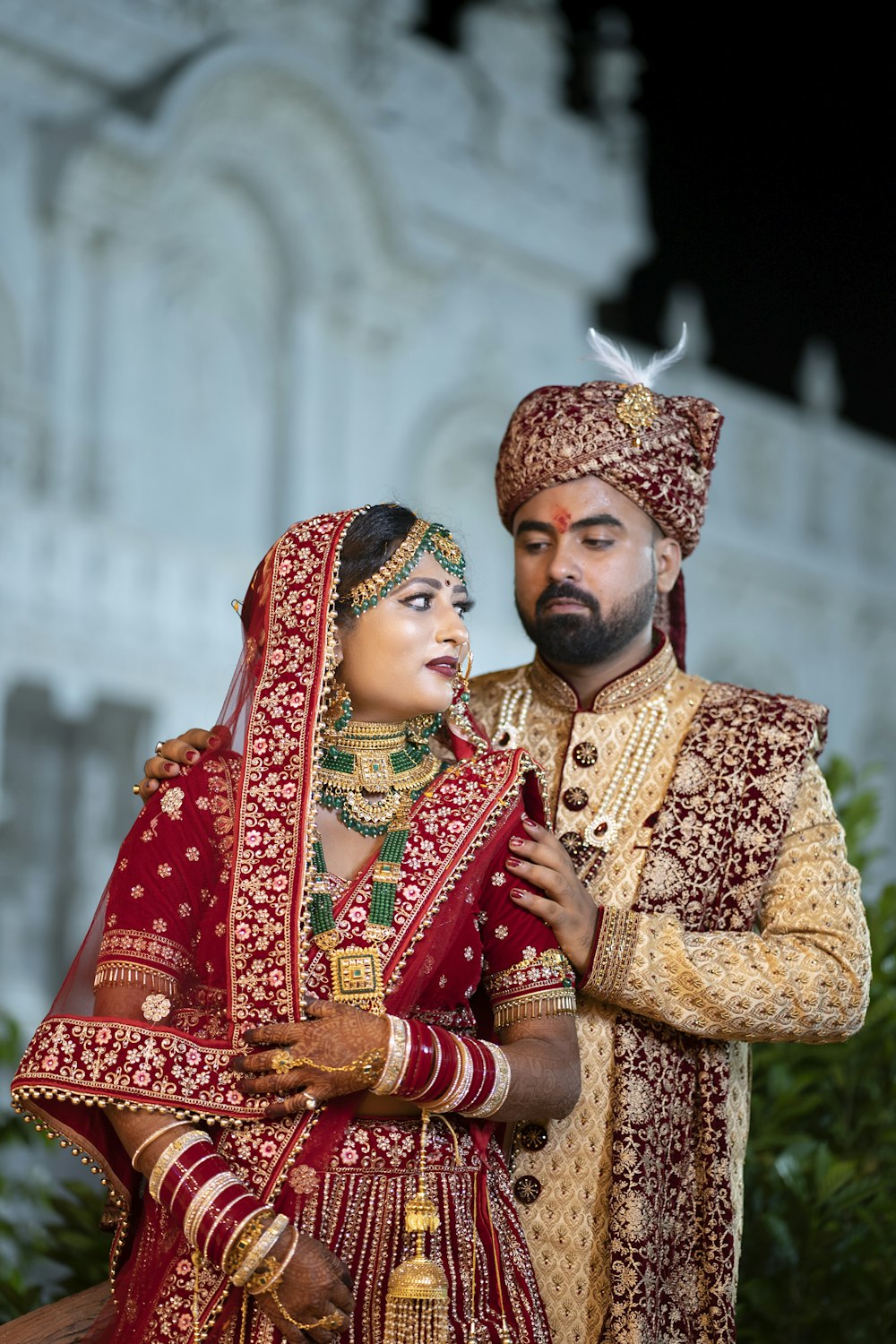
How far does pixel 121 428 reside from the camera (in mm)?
8062

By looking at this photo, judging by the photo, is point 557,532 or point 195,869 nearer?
point 195,869

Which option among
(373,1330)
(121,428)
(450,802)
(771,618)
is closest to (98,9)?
(121,428)

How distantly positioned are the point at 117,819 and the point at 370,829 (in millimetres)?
5735

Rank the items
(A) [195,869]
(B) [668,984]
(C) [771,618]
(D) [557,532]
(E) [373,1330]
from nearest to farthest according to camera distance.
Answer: (E) [373,1330], (A) [195,869], (B) [668,984], (D) [557,532], (C) [771,618]

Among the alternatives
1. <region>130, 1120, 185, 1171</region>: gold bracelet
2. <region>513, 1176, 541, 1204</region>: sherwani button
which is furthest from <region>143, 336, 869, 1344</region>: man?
<region>130, 1120, 185, 1171</region>: gold bracelet

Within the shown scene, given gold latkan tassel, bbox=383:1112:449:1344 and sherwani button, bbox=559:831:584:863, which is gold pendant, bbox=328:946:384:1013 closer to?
gold latkan tassel, bbox=383:1112:449:1344

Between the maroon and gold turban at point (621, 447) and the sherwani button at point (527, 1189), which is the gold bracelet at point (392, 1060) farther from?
the maroon and gold turban at point (621, 447)

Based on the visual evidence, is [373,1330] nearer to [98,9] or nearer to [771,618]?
[98,9]

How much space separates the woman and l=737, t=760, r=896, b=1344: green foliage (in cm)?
177

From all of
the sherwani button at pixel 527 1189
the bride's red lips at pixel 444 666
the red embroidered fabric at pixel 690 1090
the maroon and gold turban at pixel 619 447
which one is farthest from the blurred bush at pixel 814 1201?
the bride's red lips at pixel 444 666

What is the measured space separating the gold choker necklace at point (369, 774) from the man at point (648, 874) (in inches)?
7.7

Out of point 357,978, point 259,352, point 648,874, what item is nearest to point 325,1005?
point 357,978

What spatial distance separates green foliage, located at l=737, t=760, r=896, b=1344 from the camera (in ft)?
12.7

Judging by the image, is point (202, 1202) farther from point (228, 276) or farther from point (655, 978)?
point (228, 276)
